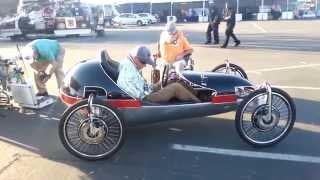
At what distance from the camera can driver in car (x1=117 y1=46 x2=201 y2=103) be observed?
6121mm

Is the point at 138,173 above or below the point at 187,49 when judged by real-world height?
below

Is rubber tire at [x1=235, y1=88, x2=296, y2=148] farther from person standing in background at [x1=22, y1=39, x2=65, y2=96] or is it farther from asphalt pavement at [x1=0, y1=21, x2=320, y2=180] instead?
person standing in background at [x1=22, y1=39, x2=65, y2=96]

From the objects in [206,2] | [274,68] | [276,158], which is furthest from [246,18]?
[276,158]

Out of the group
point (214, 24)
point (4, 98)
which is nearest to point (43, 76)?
point (4, 98)

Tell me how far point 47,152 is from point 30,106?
6.71ft

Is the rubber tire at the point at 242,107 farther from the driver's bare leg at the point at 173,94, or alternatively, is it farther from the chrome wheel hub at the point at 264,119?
the driver's bare leg at the point at 173,94

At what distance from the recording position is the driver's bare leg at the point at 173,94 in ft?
20.7

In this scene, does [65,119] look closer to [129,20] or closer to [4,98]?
[4,98]

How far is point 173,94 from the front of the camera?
634 cm

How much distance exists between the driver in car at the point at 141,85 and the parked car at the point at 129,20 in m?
44.7

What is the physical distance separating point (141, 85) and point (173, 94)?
0.46 metres

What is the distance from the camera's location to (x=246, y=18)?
56.0 meters

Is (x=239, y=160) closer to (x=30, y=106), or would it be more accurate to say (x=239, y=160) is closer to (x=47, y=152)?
(x=47, y=152)

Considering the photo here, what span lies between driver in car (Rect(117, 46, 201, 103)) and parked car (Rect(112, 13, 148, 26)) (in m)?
44.7
